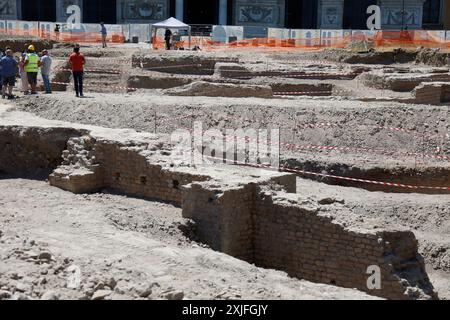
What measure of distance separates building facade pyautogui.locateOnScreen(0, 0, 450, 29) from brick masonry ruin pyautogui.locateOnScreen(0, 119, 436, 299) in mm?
32455

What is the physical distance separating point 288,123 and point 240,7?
2760cm

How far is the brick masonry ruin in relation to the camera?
952 centimetres

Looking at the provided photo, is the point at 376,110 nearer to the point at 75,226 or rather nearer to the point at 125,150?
the point at 125,150

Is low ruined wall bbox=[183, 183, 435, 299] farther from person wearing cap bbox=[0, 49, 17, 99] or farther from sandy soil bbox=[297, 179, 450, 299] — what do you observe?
person wearing cap bbox=[0, 49, 17, 99]

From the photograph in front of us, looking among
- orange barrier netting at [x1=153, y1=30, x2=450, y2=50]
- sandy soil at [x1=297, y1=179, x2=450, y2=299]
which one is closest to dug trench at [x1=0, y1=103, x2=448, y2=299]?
sandy soil at [x1=297, y1=179, x2=450, y2=299]

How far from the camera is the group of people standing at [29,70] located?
19.2m

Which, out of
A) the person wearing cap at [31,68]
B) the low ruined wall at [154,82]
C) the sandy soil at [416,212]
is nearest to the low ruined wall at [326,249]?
the sandy soil at [416,212]

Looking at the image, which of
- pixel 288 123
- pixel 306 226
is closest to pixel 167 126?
pixel 288 123

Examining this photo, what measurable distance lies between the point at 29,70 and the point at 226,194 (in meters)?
Result: 10.8

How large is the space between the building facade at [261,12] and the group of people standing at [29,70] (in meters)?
25.5

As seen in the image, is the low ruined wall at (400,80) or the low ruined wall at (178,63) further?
the low ruined wall at (178,63)

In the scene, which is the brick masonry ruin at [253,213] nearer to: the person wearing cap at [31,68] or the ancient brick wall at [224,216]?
the ancient brick wall at [224,216]

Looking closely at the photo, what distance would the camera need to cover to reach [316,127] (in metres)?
18.6

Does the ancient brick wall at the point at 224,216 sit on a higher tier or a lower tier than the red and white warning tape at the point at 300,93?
lower
